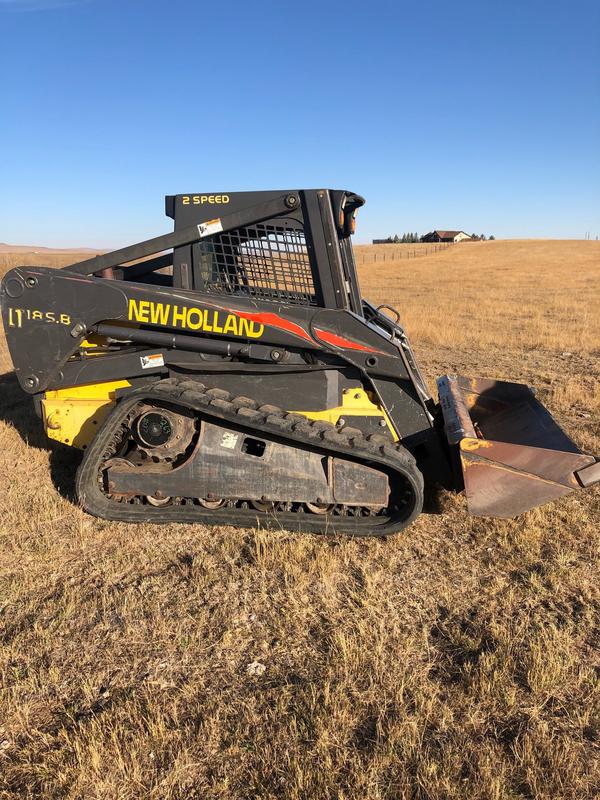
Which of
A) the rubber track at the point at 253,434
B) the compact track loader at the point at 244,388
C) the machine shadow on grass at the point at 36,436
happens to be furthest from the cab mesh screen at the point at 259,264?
the machine shadow on grass at the point at 36,436

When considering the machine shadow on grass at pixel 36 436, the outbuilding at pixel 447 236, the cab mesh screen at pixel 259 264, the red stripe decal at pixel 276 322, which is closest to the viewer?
the red stripe decal at pixel 276 322

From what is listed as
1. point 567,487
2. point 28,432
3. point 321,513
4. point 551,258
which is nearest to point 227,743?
point 321,513

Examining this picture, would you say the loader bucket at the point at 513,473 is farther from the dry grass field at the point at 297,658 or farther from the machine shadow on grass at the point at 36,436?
the machine shadow on grass at the point at 36,436

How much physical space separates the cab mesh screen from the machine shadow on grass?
7.48 feet

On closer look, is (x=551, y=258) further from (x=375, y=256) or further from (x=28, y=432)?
(x=28, y=432)

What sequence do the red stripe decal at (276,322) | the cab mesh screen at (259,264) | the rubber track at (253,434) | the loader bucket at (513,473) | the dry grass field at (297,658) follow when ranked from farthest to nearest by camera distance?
the cab mesh screen at (259,264)
the red stripe decal at (276,322)
the rubber track at (253,434)
the loader bucket at (513,473)
the dry grass field at (297,658)

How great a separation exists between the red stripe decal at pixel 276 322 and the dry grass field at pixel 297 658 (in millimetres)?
1554

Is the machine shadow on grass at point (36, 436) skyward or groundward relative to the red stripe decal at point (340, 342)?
groundward

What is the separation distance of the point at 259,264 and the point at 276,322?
0.63 m

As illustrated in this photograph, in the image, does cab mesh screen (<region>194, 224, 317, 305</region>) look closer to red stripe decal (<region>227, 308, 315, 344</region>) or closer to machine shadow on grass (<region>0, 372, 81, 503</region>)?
red stripe decal (<region>227, 308, 315, 344</region>)

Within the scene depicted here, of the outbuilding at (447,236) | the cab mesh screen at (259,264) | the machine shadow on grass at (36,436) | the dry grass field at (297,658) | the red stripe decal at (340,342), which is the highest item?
the outbuilding at (447,236)

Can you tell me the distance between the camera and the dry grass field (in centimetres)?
206

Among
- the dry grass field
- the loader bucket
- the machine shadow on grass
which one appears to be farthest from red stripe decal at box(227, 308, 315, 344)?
the machine shadow on grass

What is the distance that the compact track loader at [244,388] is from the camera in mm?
3756
